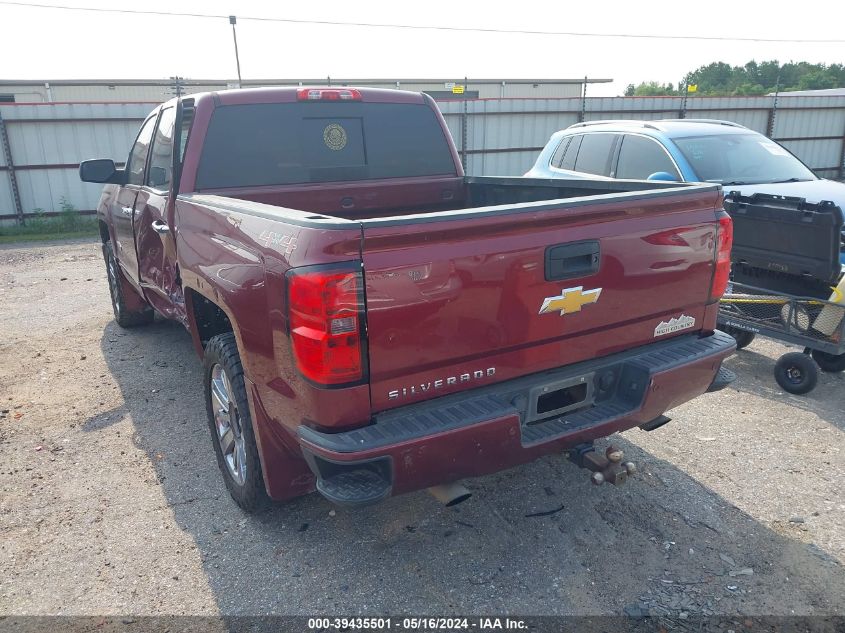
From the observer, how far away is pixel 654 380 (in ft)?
9.25

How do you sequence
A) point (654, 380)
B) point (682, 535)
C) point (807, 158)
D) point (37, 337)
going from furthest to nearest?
point (807, 158)
point (37, 337)
point (682, 535)
point (654, 380)

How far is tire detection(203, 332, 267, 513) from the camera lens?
A: 3010mm

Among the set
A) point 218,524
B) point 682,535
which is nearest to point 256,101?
point 218,524

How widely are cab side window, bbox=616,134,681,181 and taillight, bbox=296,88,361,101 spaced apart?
366cm

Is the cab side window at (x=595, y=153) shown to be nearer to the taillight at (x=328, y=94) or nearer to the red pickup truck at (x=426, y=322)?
the red pickup truck at (x=426, y=322)

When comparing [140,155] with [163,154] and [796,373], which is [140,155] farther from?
[796,373]

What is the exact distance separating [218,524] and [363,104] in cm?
287

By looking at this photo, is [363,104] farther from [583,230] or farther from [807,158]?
[807,158]

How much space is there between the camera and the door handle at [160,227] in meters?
3.95

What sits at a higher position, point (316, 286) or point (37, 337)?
point (316, 286)

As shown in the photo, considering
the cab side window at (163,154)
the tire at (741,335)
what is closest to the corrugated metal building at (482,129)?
the tire at (741,335)

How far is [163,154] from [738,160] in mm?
5671

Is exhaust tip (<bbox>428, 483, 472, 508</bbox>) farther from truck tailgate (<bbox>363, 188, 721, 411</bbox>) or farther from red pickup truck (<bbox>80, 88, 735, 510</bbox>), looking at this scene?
truck tailgate (<bbox>363, 188, 721, 411</bbox>)

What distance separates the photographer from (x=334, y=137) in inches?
169
